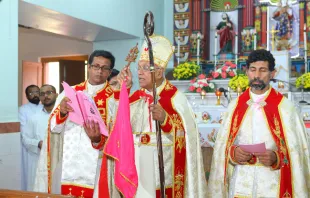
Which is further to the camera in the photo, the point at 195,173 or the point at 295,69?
the point at 295,69

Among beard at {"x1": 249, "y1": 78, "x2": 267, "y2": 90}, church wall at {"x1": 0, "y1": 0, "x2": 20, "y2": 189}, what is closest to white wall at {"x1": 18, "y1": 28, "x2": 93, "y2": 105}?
church wall at {"x1": 0, "y1": 0, "x2": 20, "y2": 189}

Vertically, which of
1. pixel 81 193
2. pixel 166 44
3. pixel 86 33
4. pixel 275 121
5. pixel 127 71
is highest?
pixel 86 33

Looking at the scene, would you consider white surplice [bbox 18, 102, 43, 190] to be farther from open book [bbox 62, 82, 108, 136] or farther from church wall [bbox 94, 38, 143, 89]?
church wall [bbox 94, 38, 143, 89]

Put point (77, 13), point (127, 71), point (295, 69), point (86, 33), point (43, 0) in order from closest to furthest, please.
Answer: point (127, 71) → point (43, 0) → point (77, 13) → point (86, 33) → point (295, 69)

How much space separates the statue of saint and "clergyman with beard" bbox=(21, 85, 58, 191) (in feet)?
17.6

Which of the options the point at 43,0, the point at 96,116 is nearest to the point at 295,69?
the point at 43,0

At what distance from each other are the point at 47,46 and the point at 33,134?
5.97 metres

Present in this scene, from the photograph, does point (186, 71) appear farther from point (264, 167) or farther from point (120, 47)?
point (264, 167)

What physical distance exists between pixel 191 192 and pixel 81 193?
85 cm

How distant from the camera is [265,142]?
10.6ft

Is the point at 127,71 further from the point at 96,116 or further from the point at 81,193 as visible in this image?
the point at 81,193

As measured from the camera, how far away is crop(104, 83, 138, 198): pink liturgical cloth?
2.98m

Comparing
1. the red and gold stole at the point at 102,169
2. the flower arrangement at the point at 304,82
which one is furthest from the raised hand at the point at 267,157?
the flower arrangement at the point at 304,82

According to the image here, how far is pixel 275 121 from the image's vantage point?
3.26m
